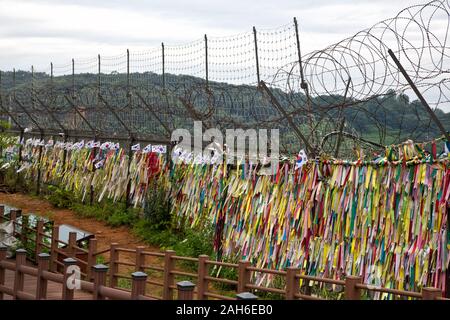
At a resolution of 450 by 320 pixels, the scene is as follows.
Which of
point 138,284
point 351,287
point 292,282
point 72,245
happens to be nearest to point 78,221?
point 72,245

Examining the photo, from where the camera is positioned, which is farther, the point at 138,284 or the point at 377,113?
the point at 377,113

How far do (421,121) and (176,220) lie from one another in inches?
226

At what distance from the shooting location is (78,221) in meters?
14.8

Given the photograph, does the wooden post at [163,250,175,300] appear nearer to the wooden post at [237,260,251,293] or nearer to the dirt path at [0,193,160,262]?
the wooden post at [237,260,251,293]

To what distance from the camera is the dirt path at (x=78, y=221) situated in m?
12.8

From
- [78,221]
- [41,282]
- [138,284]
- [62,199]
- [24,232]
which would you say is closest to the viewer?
[138,284]

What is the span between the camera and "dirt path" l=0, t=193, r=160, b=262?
12.8 m

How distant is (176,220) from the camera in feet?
41.1

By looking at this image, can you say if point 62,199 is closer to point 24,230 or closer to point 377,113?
point 24,230

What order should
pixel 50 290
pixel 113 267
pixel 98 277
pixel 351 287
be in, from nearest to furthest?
pixel 351 287, pixel 98 277, pixel 50 290, pixel 113 267

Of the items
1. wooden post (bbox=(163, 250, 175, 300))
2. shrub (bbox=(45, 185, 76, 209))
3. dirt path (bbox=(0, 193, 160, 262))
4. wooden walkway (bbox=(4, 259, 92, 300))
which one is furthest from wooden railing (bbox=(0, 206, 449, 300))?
shrub (bbox=(45, 185, 76, 209))

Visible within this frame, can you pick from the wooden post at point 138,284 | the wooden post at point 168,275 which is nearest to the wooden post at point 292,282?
the wooden post at point 138,284

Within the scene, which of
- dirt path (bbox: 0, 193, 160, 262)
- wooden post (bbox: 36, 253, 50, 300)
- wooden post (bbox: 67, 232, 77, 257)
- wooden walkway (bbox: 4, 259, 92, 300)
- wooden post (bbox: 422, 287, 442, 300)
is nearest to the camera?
wooden post (bbox: 422, 287, 442, 300)

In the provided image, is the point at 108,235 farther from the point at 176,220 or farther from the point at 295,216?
the point at 295,216
